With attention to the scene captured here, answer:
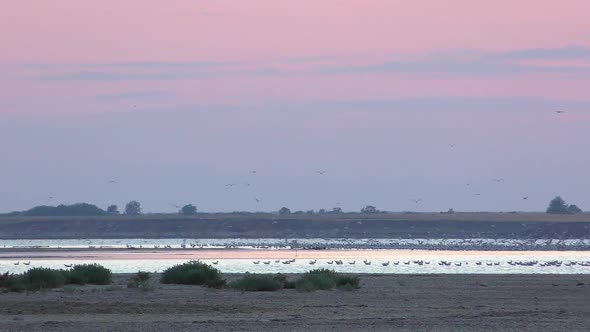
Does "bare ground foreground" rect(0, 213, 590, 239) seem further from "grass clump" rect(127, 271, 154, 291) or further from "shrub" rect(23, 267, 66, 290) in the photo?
"shrub" rect(23, 267, 66, 290)

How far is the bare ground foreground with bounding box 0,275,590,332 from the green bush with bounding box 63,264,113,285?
1005 mm

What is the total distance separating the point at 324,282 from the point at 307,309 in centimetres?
699

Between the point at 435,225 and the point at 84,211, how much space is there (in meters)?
56.4

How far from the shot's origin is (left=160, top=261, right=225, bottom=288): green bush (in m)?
37.3

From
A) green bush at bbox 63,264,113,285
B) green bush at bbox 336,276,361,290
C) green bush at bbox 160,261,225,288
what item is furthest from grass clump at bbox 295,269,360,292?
green bush at bbox 63,264,113,285

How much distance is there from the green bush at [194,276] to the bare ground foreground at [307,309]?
0.73 metres

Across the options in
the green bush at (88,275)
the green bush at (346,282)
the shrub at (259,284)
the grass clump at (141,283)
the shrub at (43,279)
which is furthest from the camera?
the green bush at (88,275)

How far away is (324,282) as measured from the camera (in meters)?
36.2

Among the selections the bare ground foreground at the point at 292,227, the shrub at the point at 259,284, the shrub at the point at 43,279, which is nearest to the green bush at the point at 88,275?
the shrub at the point at 43,279

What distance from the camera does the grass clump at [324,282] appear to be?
35.7m

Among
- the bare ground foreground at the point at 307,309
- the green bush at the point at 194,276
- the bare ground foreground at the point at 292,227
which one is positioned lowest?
the bare ground foreground at the point at 307,309

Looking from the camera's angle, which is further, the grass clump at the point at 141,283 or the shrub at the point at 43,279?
the shrub at the point at 43,279

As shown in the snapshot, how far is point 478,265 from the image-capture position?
6175 cm

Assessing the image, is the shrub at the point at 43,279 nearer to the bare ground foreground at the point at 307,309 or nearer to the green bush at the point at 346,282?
the bare ground foreground at the point at 307,309
